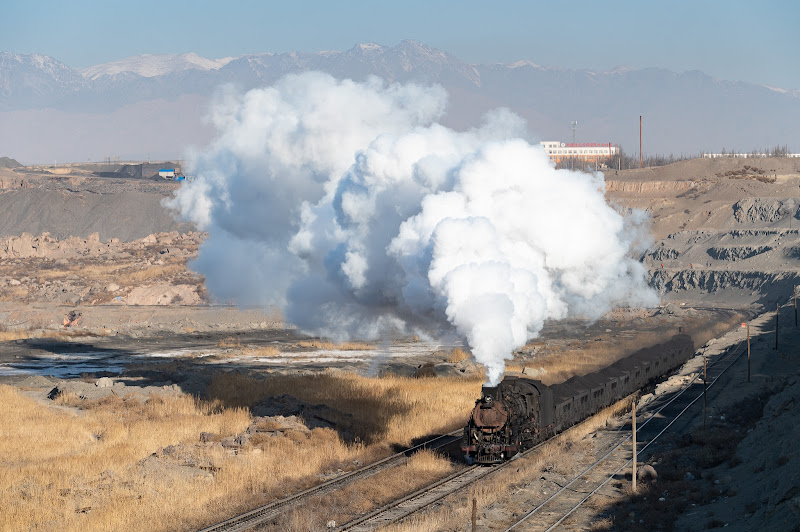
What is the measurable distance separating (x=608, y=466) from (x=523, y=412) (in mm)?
3610

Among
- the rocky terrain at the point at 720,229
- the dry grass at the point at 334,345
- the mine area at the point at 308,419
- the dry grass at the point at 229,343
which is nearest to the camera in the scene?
the mine area at the point at 308,419

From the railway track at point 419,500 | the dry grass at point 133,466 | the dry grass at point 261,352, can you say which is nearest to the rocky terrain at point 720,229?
the dry grass at point 261,352

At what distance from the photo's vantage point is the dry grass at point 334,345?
82406 mm

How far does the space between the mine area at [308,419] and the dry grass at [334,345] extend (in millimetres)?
437

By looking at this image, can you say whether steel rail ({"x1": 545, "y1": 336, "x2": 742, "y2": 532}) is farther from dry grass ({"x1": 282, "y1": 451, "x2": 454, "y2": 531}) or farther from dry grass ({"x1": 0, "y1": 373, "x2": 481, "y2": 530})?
dry grass ({"x1": 0, "y1": 373, "x2": 481, "y2": 530})

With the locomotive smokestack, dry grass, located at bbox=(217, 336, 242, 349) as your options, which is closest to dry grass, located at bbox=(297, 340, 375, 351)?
dry grass, located at bbox=(217, 336, 242, 349)

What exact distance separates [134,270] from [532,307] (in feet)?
382

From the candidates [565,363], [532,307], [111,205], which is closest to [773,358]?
[565,363]

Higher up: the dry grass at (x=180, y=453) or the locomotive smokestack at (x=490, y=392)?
the locomotive smokestack at (x=490, y=392)

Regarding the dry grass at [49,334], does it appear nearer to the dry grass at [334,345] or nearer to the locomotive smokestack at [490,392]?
the dry grass at [334,345]

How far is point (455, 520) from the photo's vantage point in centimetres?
2428

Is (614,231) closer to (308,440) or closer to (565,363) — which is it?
(308,440)

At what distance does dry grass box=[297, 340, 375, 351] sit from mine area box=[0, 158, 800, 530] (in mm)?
437

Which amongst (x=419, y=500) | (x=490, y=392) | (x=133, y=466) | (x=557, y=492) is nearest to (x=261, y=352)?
(x=133, y=466)
